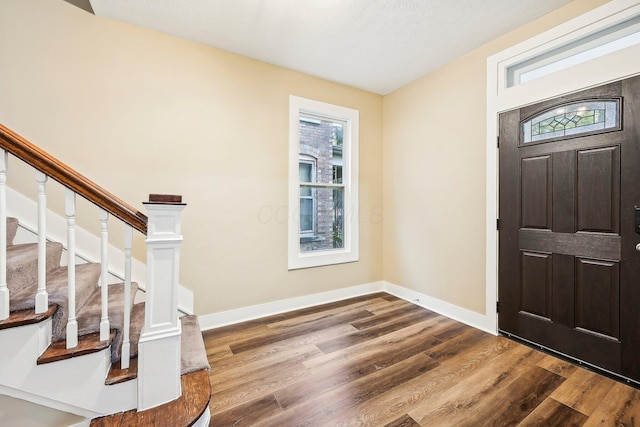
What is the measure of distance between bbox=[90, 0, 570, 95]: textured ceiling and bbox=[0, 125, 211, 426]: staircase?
5.37 feet

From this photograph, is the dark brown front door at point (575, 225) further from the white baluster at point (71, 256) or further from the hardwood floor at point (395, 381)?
the white baluster at point (71, 256)

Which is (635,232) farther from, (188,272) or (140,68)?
(140,68)

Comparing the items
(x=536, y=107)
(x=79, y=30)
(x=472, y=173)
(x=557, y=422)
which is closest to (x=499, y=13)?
(x=536, y=107)

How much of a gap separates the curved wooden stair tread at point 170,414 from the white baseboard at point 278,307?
1.17 meters

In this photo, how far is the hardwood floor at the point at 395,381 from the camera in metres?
1.51

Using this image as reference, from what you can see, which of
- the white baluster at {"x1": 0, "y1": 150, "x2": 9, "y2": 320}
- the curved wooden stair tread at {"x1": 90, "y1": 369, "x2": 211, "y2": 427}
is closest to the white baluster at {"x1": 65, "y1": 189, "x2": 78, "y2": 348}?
the white baluster at {"x1": 0, "y1": 150, "x2": 9, "y2": 320}

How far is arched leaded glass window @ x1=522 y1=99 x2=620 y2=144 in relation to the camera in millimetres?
1857

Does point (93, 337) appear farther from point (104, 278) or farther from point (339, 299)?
point (339, 299)

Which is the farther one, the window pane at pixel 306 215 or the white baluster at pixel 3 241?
the window pane at pixel 306 215

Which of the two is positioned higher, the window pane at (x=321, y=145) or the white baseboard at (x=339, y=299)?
the window pane at (x=321, y=145)

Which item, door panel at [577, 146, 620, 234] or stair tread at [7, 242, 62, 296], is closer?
stair tread at [7, 242, 62, 296]

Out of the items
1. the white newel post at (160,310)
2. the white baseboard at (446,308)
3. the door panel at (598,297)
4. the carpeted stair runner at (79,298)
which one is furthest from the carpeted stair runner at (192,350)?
the door panel at (598,297)

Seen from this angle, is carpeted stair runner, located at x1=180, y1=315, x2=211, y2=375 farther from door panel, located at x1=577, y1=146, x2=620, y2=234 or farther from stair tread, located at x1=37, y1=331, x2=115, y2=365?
door panel, located at x1=577, y1=146, x2=620, y2=234

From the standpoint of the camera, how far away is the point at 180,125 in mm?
2480
